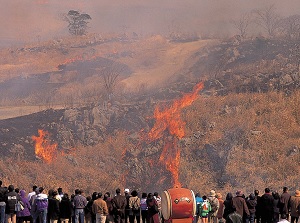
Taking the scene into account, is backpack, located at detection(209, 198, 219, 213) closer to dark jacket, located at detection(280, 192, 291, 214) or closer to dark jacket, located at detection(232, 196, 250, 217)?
dark jacket, located at detection(232, 196, 250, 217)

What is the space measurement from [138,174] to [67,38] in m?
62.6

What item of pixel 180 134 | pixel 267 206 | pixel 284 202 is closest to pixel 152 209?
pixel 267 206

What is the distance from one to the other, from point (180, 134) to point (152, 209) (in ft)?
76.6

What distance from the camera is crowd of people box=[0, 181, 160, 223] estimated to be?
21.0 meters

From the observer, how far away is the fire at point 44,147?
45.3 m

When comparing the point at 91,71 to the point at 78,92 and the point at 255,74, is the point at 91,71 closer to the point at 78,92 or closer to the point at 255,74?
the point at 78,92

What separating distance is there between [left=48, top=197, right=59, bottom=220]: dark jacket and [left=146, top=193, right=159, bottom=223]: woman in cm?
341

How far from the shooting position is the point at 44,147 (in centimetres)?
4669

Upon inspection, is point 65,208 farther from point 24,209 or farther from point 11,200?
point 11,200

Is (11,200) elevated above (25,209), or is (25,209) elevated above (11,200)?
(11,200)

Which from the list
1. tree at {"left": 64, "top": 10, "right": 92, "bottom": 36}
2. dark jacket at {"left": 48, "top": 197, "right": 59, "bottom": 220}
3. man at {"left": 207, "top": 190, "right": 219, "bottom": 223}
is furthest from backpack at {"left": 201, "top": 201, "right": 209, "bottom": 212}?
tree at {"left": 64, "top": 10, "right": 92, "bottom": 36}

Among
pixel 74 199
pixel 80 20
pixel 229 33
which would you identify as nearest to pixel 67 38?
pixel 80 20

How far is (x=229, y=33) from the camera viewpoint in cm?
8825

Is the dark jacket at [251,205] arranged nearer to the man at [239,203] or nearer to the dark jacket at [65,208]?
the man at [239,203]
